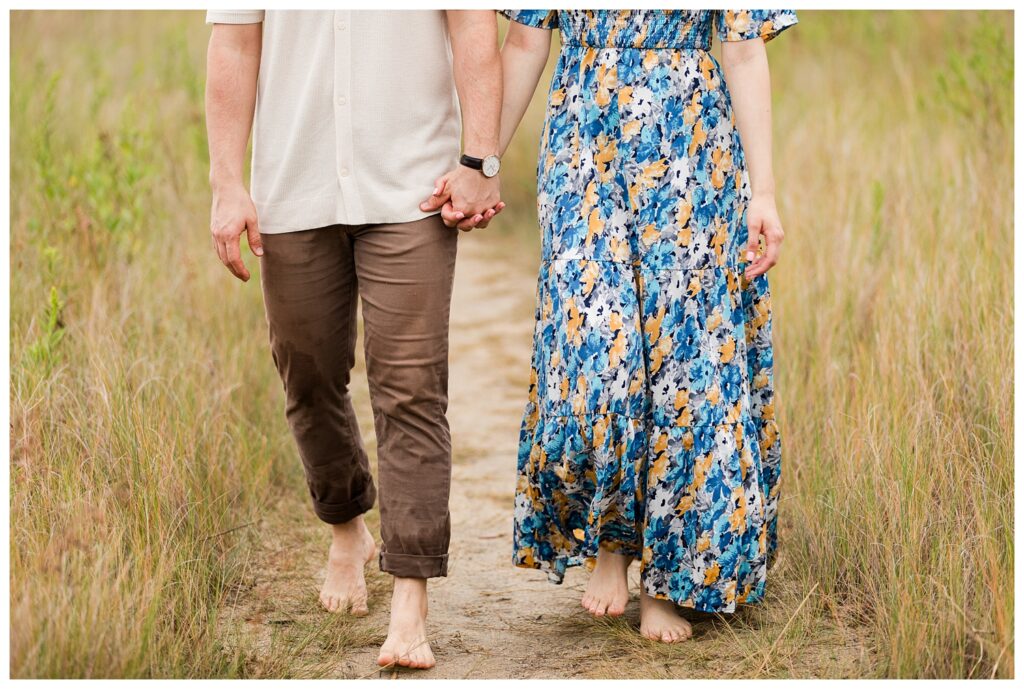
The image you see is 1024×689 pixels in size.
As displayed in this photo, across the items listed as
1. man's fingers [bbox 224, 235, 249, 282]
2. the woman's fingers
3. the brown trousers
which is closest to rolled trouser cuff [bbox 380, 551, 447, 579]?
the brown trousers

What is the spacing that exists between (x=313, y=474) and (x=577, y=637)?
84cm

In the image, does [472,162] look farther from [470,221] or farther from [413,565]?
[413,565]

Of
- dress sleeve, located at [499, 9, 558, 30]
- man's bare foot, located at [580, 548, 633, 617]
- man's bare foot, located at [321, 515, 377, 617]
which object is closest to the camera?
dress sleeve, located at [499, 9, 558, 30]

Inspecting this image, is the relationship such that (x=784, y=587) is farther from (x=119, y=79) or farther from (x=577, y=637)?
(x=119, y=79)

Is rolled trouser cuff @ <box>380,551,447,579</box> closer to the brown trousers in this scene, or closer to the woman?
the brown trousers

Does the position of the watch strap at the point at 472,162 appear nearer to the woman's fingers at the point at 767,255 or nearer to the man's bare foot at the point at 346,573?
the woman's fingers at the point at 767,255

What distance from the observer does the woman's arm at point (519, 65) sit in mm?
2951

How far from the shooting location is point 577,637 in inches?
122

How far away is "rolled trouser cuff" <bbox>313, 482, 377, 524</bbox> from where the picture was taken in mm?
3295

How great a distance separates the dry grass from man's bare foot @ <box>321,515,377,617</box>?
10 centimetres

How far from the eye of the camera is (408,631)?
287cm

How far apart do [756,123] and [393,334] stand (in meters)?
1.02

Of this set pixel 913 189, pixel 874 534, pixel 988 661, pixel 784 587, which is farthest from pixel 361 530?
pixel 913 189

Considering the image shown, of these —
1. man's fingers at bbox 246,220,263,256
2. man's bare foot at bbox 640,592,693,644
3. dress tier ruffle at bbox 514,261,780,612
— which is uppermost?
man's fingers at bbox 246,220,263,256
